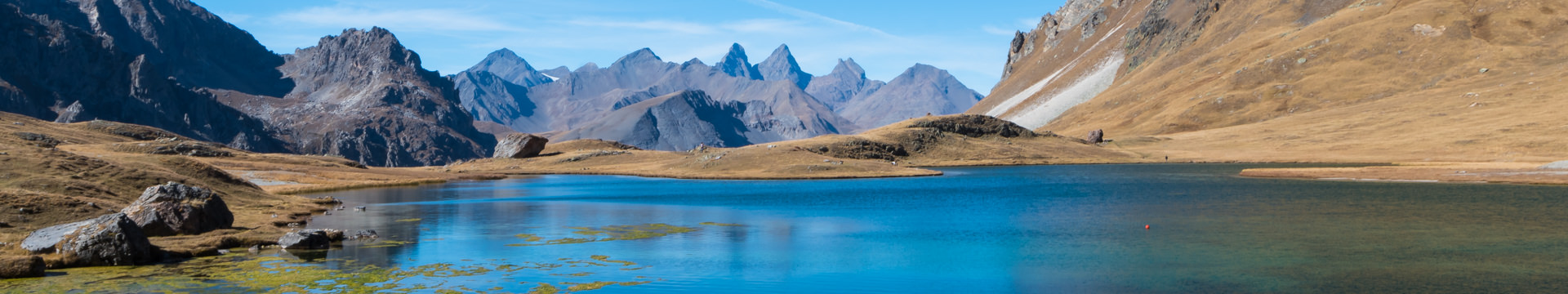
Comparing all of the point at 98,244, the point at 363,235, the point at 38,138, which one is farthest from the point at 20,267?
the point at 38,138

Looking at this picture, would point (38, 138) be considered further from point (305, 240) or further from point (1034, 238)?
point (1034, 238)

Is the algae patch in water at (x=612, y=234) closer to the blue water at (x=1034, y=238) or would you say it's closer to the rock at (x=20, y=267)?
the blue water at (x=1034, y=238)

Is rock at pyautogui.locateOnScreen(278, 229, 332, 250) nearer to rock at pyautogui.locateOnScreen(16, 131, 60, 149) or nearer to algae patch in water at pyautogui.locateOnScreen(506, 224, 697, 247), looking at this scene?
algae patch in water at pyautogui.locateOnScreen(506, 224, 697, 247)

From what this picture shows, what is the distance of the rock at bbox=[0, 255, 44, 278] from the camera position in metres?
36.5

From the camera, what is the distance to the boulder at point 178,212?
4897cm

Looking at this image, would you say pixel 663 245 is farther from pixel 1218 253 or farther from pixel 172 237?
pixel 1218 253

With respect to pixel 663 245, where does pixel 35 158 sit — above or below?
above

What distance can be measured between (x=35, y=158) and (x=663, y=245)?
1656 inches

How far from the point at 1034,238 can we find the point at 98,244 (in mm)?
43202

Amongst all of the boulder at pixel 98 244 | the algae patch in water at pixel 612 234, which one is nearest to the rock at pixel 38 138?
the algae patch in water at pixel 612 234

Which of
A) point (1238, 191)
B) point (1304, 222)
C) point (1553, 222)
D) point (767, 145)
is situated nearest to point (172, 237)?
point (1304, 222)

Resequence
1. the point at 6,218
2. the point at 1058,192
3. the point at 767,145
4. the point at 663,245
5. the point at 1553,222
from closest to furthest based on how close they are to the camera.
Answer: the point at 6,218, the point at 663,245, the point at 1553,222, the point at 1058,192, the point at 767,145

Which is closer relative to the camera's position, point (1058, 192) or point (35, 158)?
point (35, 158)

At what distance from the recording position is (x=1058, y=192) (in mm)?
100125
